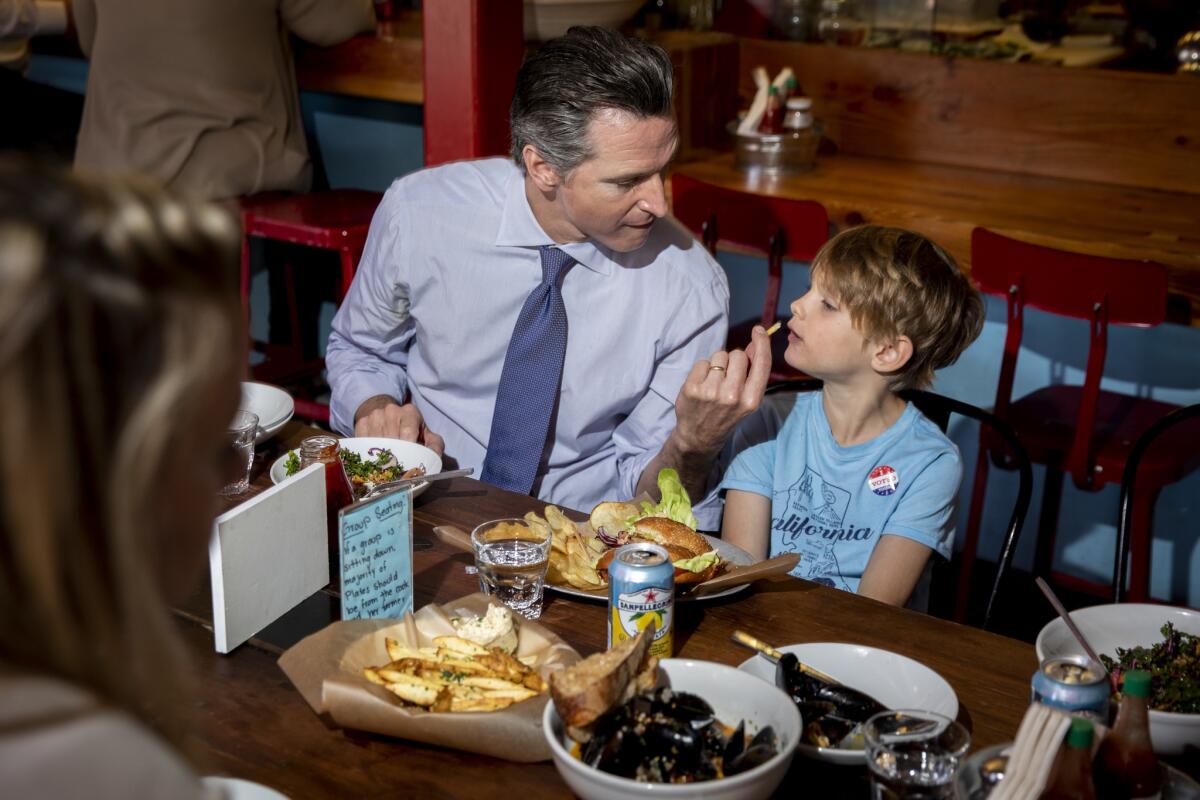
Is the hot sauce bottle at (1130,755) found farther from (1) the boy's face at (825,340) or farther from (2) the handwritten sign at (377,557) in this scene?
(1) the boy's face at (825,340)

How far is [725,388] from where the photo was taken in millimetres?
1945

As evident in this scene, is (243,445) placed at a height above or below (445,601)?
above

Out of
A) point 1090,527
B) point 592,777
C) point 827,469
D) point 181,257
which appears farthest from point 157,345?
point 1090,527

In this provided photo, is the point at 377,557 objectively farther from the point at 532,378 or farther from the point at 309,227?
the point at 309,227

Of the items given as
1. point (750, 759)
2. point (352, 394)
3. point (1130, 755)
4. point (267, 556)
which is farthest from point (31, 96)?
point (1130, 755)

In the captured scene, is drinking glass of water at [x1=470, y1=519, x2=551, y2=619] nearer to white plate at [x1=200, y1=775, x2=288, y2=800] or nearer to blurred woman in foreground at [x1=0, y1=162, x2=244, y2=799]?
white plate at [x1=200, y1=775, x2=288, y2=800]

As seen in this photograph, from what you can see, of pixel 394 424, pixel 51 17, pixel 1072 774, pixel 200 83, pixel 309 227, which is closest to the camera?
pixel 1072 774

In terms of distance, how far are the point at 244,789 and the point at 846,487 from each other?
119cm

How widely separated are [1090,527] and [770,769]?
2.65 m

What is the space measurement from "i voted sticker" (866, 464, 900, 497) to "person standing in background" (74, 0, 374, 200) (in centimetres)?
241

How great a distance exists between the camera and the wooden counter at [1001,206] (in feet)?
9.61

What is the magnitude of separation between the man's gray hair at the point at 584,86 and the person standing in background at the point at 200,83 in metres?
1.79

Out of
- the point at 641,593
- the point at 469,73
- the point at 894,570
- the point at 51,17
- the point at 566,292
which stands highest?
the point at 51,17

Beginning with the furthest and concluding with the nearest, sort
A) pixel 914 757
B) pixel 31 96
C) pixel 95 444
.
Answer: pixel 31 96 < pixel 914 757 < pixel 95 444
